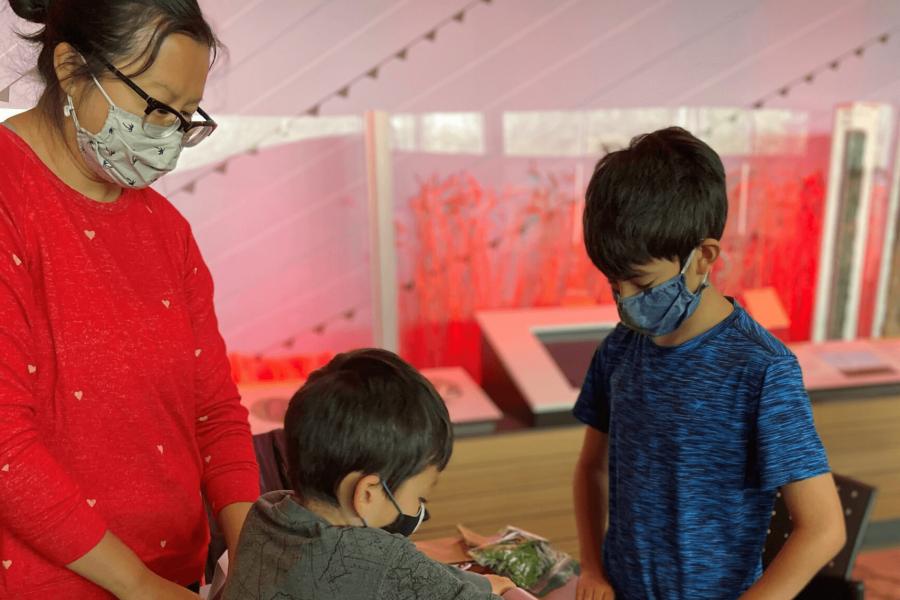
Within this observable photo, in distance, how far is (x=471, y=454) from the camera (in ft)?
9.05

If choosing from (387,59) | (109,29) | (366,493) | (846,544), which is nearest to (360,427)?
(366,493)

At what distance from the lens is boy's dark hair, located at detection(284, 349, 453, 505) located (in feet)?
3.07

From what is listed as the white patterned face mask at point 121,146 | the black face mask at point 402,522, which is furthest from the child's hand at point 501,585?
the white patterned face mask at point 121,146

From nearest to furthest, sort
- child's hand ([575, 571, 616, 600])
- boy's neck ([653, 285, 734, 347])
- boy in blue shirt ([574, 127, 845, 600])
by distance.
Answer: boy in blue shirt ([574, 127, 845, 600])
boy's neck ([653, 285, 734, 347])
child's hand ([575, 571, 616, 600])

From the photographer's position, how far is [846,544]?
165cm

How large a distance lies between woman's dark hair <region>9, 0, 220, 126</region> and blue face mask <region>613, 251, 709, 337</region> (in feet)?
2.25

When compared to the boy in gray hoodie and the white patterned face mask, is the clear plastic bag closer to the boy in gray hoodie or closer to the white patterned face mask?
the boy in gray hoodie

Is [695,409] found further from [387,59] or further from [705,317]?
[387,59]

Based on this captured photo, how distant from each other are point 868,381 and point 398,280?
69.5 inches

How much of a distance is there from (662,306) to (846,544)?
0.78m

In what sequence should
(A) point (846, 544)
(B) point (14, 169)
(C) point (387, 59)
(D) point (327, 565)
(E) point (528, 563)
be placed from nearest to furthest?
(D) point (327, 565) → (B) point (14, 169) → (E) point (528, 563) → (A) point (846, 544) → (C) point (387, 59)

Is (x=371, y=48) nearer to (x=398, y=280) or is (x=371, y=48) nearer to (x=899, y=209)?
(x=398, y=280)

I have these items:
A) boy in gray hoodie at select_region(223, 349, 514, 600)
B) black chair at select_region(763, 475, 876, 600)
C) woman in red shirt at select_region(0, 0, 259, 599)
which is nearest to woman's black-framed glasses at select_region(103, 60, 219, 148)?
woman in red shirt at select_region(0, 0, 259, 599)

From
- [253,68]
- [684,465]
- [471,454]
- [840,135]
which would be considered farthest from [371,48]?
[684,465]
